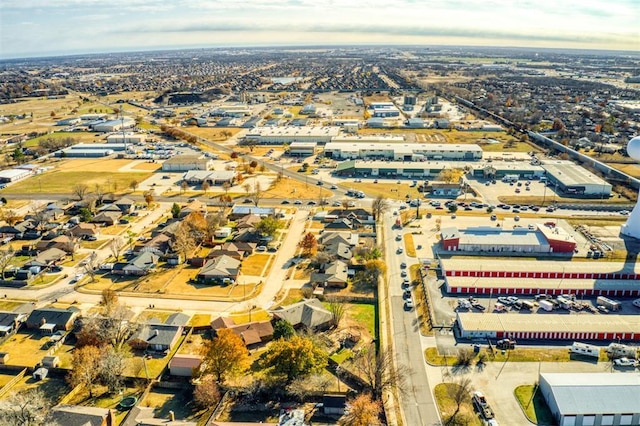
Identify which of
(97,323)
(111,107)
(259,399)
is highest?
(111,107)

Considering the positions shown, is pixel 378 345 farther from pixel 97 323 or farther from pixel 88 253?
pixel 88 253

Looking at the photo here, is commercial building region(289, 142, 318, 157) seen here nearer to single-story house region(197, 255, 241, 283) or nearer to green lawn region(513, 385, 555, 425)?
single-story house region(197, 255, 241, 283)

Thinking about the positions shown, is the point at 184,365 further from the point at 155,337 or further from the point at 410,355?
the point at 410,355

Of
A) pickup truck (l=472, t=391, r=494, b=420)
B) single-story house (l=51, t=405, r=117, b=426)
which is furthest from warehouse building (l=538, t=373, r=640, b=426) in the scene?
single-story house (l=51, t=405, r=117, b=426)

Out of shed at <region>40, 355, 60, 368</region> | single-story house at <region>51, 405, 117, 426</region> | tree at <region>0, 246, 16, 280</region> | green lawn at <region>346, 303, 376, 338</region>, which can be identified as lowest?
green lawn at <region>346, 303, 376, 338</region>

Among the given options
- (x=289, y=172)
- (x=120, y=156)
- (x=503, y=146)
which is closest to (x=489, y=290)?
(x=289, y=172)

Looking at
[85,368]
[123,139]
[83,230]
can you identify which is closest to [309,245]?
[85,368]
